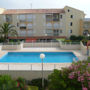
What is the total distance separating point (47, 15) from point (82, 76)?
29.2m

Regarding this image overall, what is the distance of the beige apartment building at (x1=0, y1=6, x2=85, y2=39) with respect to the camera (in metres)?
35.0

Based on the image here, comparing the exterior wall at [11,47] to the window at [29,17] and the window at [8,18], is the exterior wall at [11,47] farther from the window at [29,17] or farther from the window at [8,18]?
the window at [8,18]

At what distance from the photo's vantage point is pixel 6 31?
103 ft

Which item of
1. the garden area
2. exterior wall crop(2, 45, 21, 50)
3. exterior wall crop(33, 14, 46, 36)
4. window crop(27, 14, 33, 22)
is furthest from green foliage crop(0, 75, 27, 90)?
window crop(27, 14, 33, 22)

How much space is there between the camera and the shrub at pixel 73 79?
7926 mm

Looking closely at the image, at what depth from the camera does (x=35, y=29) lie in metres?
35.6

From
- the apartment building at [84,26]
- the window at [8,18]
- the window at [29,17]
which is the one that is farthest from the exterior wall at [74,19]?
the window at [8,18]

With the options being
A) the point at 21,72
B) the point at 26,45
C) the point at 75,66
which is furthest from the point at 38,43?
the point at 75,66

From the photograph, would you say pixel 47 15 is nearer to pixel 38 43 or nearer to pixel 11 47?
pixel 38 43

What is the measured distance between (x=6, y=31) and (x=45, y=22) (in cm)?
1065

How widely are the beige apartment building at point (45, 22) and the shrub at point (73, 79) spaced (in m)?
26.5

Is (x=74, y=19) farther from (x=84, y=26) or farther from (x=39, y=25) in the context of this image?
(x=39, y=25)

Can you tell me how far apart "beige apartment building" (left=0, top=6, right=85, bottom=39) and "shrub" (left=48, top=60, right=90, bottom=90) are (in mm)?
26456

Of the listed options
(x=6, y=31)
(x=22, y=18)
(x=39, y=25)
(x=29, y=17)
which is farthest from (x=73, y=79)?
(x=22, y=18)
